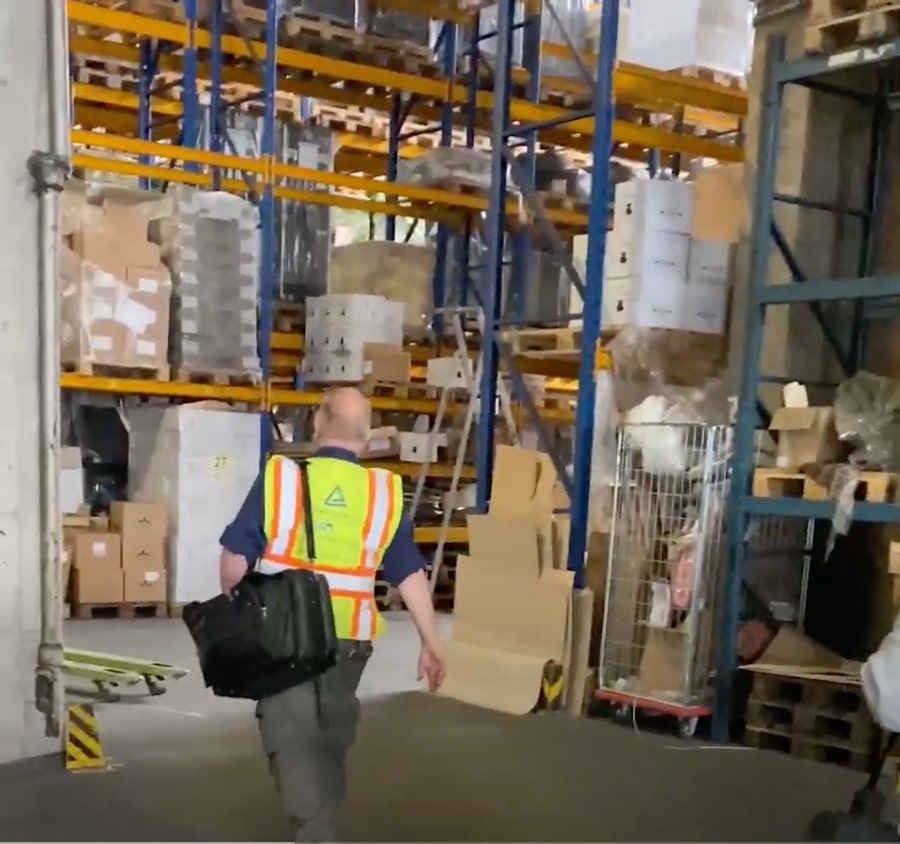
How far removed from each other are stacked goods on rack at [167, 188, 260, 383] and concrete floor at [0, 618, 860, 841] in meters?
3.90

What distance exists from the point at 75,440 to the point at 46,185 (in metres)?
5.95

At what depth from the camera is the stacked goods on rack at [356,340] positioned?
36.2 feet

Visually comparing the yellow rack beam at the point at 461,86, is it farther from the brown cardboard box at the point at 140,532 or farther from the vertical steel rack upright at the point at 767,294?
the brown cardboard box at the point at 140,532

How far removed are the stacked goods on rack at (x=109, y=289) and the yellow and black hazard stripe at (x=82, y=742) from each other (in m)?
4.58

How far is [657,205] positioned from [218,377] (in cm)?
467

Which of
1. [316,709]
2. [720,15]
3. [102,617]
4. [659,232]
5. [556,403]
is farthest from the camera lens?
[556,403]

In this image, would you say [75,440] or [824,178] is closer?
[824,178]

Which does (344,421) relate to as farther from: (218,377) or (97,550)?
(218,377)

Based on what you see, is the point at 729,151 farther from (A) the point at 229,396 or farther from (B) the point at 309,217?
(A) the point at 229,396

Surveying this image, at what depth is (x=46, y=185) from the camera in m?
5.57

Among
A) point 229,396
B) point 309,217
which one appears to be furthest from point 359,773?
point 309,217

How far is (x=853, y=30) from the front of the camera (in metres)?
6.42

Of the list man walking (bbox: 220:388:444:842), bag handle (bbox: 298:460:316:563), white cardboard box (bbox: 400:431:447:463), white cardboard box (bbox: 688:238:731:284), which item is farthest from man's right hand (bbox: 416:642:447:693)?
white cardboard box (bbox: 400:431:447:463)

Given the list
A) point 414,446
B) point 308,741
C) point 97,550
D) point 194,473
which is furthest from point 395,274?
point 308,741
